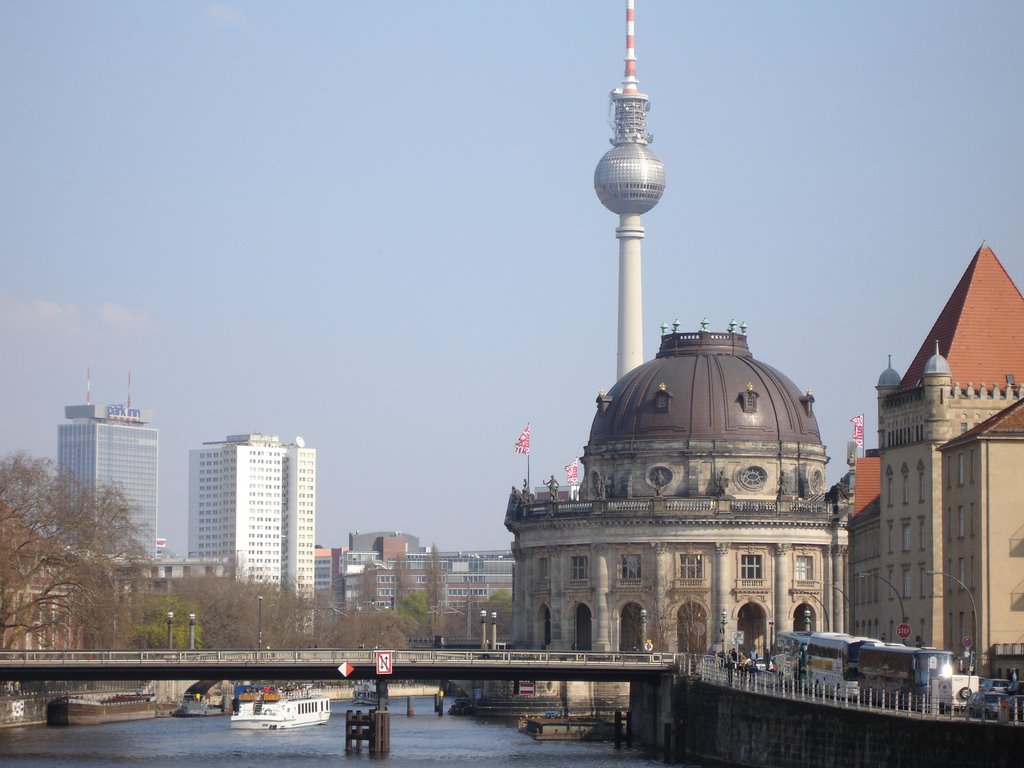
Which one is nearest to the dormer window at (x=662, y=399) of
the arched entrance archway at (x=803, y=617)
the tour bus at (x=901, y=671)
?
the arched entrance archway at (x=803, y=617)

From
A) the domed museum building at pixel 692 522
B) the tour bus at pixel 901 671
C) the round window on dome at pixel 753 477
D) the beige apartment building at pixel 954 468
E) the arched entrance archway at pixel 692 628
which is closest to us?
the tour bus at pixel 901 671

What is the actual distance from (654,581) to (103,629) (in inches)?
1775

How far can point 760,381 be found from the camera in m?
182

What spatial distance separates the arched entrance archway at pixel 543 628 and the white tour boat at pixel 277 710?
23337mm

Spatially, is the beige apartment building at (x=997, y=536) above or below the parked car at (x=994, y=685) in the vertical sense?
above

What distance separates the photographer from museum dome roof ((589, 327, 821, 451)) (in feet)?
592

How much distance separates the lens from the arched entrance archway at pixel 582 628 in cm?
18238

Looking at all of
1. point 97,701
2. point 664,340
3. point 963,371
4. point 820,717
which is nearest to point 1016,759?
point 820,717

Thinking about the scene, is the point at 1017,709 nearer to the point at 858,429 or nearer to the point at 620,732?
the point at 620,732

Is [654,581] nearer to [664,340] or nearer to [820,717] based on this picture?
[664,340]

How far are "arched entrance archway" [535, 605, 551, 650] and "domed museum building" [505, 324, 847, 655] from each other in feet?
0.50

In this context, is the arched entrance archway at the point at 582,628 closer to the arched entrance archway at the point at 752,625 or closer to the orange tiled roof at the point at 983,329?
the arched entrance archway at the point at 752,625

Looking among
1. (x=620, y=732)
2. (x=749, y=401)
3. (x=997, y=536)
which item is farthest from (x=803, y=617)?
(x=997, y=536)

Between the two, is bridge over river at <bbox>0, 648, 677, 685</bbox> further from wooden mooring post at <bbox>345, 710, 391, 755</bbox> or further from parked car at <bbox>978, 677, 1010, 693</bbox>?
parked car at <bbox>978, 677, 1010, 693</bbox>
